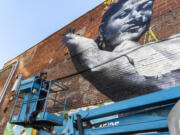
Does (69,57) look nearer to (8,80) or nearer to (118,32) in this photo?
(118,32)

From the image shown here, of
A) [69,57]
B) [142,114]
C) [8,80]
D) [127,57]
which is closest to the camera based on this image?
[142,114]

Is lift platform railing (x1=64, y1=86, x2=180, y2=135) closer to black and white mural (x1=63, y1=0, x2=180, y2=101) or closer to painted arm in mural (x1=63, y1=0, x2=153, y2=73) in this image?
black and white mural (x1=63, y1=0, x2=180, y2=101)

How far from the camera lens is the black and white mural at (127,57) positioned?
144 inches

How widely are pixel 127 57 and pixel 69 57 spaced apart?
2.81m

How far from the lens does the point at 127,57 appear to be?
441 centimetres

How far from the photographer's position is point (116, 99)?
4168 millimetres

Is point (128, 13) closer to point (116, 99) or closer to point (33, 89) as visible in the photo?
point (116, 99)

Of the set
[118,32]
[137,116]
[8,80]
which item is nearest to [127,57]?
[118,32]

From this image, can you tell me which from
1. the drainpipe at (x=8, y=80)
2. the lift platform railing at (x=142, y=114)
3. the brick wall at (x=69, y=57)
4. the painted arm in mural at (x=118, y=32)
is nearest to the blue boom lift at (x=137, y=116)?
the lift platform railing at (x=142, y=114)

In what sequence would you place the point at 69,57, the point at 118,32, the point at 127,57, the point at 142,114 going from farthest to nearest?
the point at 69,57, the point at 118,32, the point at 127,57, the point at 142,114

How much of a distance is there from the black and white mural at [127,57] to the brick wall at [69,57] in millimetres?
241

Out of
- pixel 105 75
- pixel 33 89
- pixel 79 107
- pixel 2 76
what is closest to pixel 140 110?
pixel 105 75

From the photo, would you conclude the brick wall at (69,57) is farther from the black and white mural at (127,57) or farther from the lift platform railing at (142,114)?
the lift platform railing at (142,114)

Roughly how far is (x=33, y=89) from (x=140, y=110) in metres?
3.88
